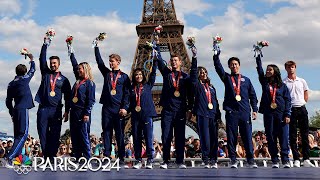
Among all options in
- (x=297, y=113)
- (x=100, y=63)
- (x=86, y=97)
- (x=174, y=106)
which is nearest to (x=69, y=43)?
(x=100, y=63)

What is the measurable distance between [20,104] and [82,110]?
1.16 metres

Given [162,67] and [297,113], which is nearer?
[162,67]

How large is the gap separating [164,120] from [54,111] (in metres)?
2.00

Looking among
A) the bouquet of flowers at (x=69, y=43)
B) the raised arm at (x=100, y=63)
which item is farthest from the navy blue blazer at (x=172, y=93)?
the bouquet of flowers at (x=69, y=43)

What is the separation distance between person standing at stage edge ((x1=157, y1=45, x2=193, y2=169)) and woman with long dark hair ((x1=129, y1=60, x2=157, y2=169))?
0.75 ft

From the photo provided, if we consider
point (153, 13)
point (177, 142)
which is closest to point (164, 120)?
point (177, 142)

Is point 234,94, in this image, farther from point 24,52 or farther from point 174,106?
point 24,52

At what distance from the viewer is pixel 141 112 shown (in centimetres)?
766

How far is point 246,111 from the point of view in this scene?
7547 millimetres

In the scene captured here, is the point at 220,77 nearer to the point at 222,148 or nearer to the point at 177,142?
the point at 177,142

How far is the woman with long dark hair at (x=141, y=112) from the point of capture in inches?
301

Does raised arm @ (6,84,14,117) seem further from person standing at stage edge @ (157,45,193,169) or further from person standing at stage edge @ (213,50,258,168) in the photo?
person standing at stage edge @ (213,50,258,168)

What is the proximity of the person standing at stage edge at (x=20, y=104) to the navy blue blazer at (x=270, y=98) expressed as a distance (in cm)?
419

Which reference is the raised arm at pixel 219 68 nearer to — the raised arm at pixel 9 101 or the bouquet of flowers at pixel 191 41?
the bouquet of flowers at pixel 191 41
